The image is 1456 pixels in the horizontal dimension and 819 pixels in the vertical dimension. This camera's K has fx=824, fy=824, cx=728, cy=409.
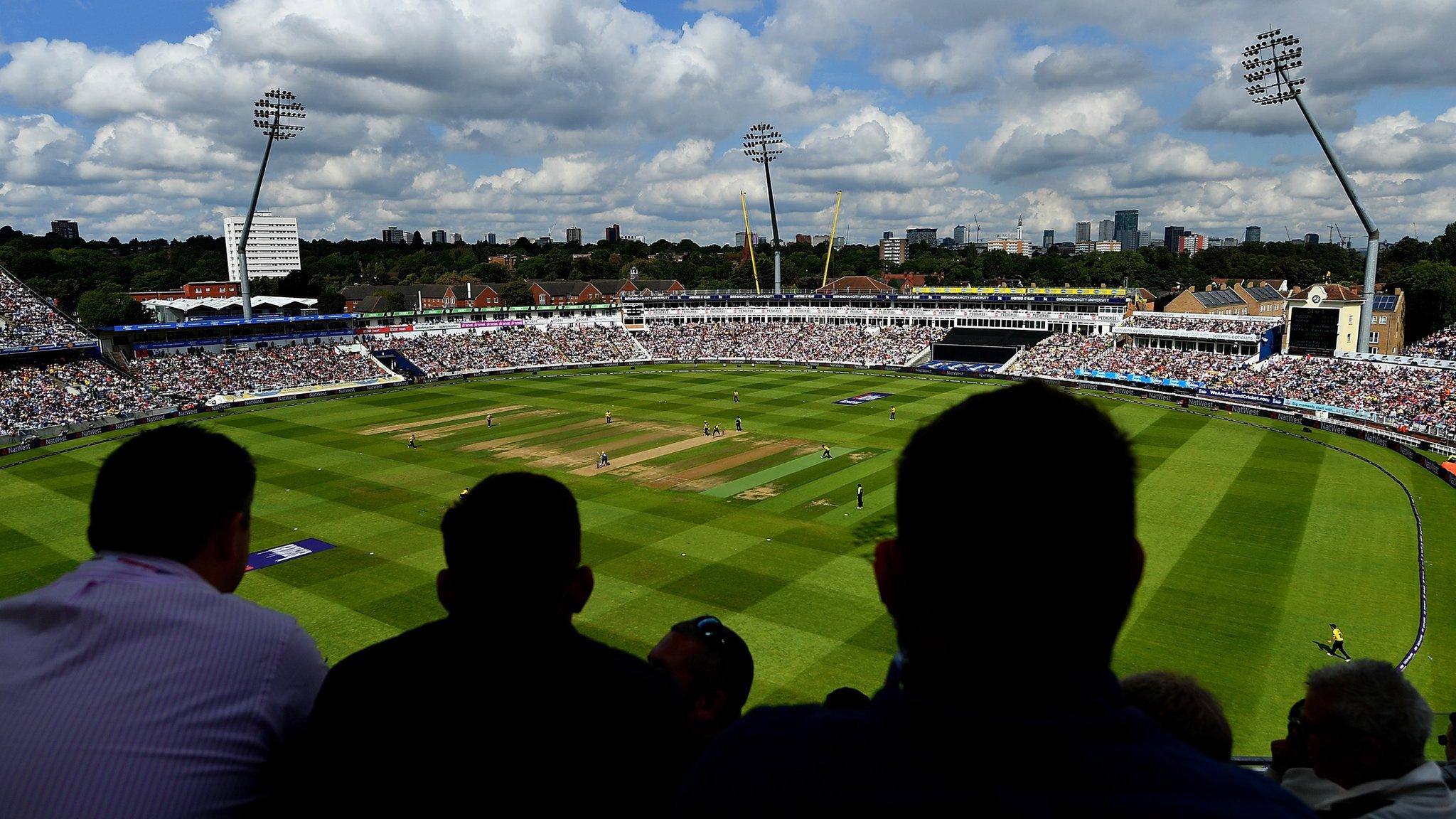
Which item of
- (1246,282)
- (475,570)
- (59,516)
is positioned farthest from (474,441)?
(1246,282)

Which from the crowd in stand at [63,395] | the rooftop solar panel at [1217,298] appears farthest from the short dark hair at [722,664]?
the rooftop solar panel at [1217,298]

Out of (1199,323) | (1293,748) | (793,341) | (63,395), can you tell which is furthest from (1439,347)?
(63,395)

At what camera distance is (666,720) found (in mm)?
2344

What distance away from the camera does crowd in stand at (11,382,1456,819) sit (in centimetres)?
142

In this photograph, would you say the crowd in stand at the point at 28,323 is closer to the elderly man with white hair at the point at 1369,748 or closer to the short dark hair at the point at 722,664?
the short dark hair at the point at 722,664

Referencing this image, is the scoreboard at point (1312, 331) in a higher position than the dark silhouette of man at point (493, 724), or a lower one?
lower

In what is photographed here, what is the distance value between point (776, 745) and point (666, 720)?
930mm

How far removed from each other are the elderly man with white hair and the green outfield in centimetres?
266

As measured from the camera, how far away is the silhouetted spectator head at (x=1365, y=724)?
326cm

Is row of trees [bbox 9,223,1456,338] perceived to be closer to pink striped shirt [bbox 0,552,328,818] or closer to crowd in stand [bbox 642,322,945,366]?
crowd in stand [bbox 642,322,945,366]

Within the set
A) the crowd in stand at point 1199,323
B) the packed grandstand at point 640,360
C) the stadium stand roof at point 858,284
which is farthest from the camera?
the stadium stand roof at point 858,284

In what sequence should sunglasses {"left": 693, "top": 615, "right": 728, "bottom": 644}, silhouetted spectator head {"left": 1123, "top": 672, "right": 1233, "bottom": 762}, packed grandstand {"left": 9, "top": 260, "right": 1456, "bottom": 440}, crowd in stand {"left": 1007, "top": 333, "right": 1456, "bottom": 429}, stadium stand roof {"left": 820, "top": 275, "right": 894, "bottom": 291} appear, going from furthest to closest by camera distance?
1. stadium stand roof {"left": 820, "top": 275, "right": 894, "bottom": 291}
2. packed grandstand {"left": 9, "top": 260, "right": 1456, "bottom": 440}
3. crowd in stand {"left": 1007, "top": 333, "right": 1456, "bottom": 429}
4. sunglasses {"left": 693, "top": 615, "right": 728, "bottom": 644}
5. silhouetted spectator head {"left": 1123, "top": 672, "right": 1233, "bottom": 762}

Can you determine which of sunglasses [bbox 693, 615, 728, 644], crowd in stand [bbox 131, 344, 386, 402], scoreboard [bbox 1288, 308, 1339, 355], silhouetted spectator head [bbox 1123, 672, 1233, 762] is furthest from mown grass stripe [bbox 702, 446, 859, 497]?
crowd in stand [bbox 131, 344, 386, 402]

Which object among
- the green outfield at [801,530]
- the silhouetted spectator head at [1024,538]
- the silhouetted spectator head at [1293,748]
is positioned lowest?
the green outfield at [801,530]
